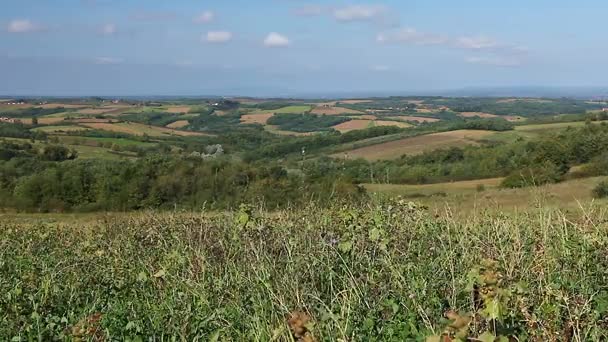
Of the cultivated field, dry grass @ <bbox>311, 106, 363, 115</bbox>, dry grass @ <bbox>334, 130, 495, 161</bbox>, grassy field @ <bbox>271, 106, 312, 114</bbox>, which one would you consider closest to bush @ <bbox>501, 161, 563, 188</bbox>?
dry grass @ <bbox>334, 130, 495, 161</bbox>

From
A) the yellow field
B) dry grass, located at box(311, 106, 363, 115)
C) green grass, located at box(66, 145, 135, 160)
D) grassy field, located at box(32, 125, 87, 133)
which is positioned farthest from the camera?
dry grass, located at box(311, 106, 363, 115)

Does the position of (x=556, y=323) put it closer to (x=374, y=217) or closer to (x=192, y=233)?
(x=374, y=217)

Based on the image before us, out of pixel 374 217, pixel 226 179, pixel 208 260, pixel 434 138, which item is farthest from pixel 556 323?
pixel 434 138

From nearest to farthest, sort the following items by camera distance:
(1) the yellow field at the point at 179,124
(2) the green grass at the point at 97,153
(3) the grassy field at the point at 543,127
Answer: (2) the green grass at the point at 97,153 < (3) the grassy field at the point at 543,127 < (1) the yellow field at the point at 179,124

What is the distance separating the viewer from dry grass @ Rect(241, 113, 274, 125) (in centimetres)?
13300

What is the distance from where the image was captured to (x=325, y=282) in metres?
4.56

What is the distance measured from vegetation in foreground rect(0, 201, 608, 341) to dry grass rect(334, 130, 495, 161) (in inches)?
2421

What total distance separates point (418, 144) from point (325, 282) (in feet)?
233

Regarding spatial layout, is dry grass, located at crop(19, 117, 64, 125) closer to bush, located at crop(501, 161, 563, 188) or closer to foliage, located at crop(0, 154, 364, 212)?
foliage, located at crop(0, 154, 364, 212)

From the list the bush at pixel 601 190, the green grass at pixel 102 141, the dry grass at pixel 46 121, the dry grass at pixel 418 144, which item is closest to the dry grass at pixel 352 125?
the dry grass at pixel 418 144

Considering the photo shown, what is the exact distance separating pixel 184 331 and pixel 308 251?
1.49 m

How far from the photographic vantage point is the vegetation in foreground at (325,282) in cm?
330

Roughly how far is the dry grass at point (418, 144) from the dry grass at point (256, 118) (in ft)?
188

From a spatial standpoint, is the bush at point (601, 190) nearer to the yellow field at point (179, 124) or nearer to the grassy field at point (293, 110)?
the yellow field at point (179, 124)
